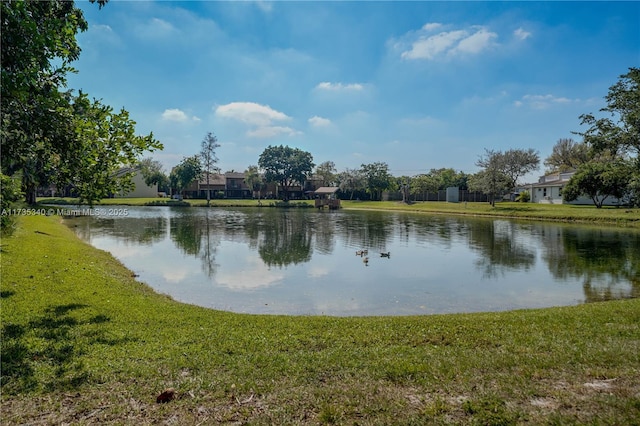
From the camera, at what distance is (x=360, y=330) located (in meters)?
7.00

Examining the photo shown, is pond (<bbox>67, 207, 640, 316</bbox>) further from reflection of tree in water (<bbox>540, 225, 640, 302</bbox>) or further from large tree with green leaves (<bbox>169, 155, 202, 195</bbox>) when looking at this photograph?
large tree with green leaves (<bbox>169, 155, 202, 195</bbox>)

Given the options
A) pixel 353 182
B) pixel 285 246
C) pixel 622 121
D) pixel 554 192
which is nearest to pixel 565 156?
pixel 554 192

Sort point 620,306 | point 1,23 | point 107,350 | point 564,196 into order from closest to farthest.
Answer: point 1,23 < point 107,350 < point 620,306 < point 564,196

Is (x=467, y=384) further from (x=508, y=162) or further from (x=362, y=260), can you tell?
(x=508, y=162)

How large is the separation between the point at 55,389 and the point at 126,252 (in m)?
17.6

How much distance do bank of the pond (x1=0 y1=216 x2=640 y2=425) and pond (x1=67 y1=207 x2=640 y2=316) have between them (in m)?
3.41

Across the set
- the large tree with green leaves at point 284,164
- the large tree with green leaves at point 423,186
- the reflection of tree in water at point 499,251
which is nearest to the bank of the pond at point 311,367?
the reflection of tree in water at point 499,251

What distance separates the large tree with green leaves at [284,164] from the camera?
3398 inches

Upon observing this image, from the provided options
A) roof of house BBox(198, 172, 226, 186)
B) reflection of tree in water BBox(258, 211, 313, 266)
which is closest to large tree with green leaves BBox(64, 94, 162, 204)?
reflection of tree in water BBox(258, 211, 313, 266)

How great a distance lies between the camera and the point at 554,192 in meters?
56.2

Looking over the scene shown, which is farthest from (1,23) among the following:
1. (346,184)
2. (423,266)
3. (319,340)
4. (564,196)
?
(346,184)

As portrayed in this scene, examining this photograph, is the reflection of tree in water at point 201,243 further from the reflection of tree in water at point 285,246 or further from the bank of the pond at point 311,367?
the bank of the pond at point 311,367

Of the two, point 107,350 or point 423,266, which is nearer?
point 107,350

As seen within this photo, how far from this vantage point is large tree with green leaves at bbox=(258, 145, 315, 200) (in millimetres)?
86312
